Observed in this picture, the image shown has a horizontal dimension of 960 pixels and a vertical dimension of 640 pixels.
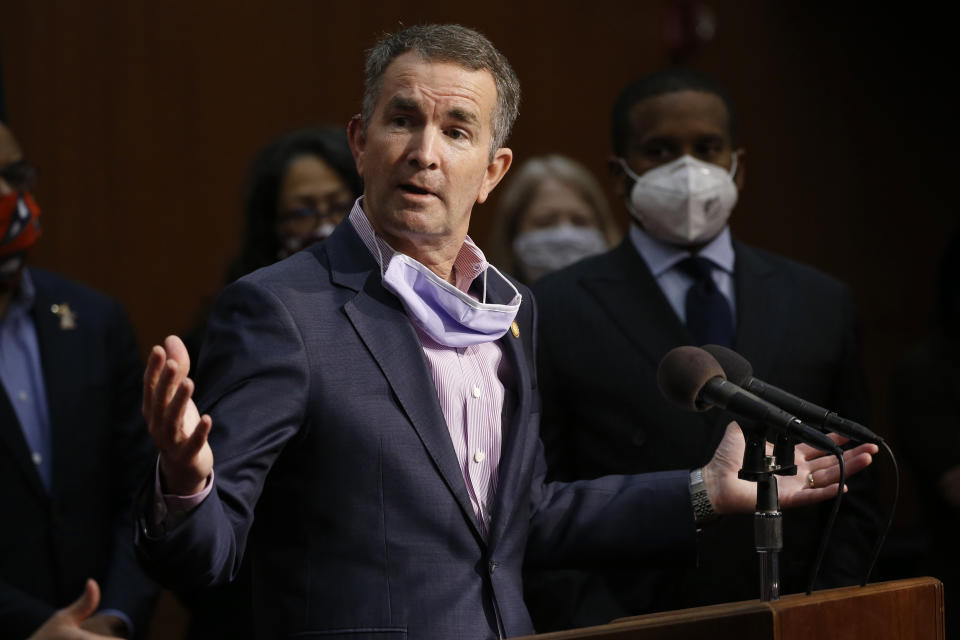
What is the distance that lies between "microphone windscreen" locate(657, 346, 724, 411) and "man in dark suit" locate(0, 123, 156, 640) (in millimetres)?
1655

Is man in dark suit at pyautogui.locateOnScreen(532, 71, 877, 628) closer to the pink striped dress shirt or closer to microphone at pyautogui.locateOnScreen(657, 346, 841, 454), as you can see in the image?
the pink striped dress shirt

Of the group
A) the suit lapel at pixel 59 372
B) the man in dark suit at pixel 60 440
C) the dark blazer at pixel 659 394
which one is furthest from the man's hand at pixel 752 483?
the suit lapel at pixel 59 372

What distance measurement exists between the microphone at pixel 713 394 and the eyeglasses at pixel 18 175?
2123 mm

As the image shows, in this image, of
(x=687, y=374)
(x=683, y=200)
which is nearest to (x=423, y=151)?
(x=687, y=374)

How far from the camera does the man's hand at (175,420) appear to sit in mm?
1728

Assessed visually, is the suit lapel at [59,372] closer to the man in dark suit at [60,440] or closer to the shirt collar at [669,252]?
the man in dark suit at [60,440]

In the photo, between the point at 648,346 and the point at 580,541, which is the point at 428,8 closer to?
the point at 648,346

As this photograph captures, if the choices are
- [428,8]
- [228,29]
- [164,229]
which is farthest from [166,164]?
[428,8]

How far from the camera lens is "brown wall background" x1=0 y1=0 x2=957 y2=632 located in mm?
4684

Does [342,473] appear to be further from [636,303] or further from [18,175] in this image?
[18,175]

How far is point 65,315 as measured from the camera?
3.46 metres

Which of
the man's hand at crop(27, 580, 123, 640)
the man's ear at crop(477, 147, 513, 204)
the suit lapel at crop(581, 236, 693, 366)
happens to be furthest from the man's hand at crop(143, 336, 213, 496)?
the suit lapel at crop(581, 236, 693, 366)

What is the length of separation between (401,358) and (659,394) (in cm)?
96

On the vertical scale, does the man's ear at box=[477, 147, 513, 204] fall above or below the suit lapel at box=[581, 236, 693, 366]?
above
